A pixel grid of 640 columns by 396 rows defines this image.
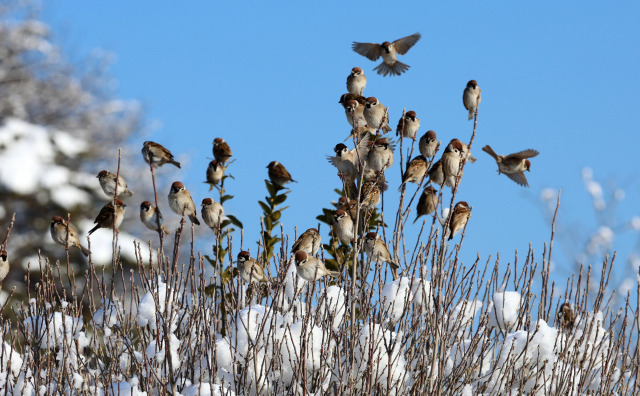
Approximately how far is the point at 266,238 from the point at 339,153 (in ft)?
5.22

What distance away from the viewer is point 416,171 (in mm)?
5164

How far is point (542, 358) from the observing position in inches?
184

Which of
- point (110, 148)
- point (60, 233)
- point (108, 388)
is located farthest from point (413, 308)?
point (110, 148)

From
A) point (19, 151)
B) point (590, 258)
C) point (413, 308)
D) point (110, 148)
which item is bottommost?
point (413, 308)

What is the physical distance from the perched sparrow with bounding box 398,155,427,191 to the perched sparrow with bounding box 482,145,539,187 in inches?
41.8

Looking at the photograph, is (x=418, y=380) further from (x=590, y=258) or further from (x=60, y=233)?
(x=590, y=258)

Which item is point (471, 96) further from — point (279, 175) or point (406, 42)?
point (279, 175)

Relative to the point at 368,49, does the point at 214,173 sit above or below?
below

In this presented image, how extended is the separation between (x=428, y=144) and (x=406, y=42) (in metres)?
1.55

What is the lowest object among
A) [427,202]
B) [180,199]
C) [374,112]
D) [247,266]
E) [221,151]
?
[247,266]

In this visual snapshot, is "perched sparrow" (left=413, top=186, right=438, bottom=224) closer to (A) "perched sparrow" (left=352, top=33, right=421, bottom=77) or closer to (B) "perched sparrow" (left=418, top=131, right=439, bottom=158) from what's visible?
(B) "perched sparrow" (left=418, top=131, right=439, bottom=158)

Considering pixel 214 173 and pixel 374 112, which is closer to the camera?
pixel 374 112

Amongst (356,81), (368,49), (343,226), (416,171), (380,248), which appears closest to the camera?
(416,171)

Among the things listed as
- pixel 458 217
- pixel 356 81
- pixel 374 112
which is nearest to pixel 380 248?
pixel 458 217
